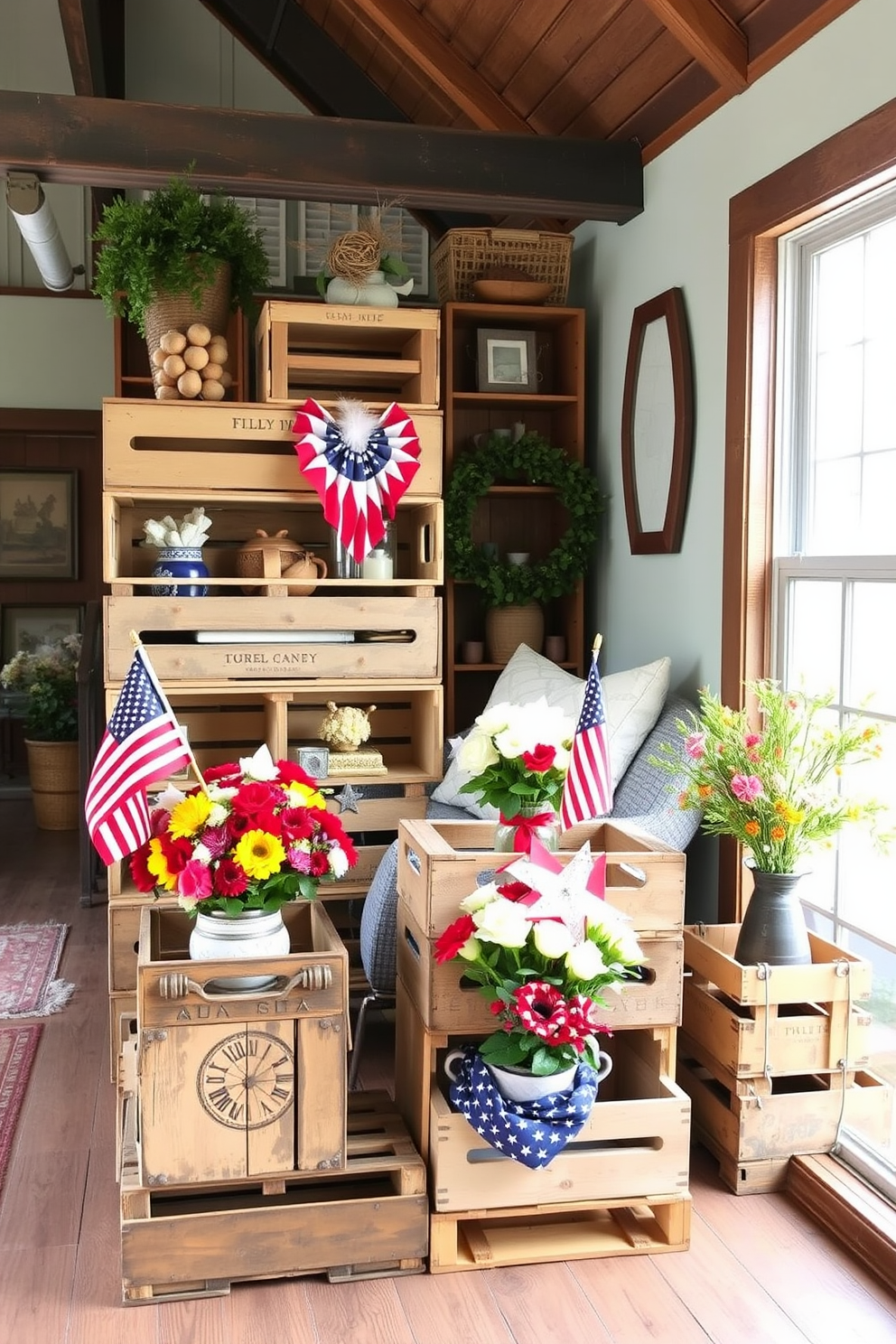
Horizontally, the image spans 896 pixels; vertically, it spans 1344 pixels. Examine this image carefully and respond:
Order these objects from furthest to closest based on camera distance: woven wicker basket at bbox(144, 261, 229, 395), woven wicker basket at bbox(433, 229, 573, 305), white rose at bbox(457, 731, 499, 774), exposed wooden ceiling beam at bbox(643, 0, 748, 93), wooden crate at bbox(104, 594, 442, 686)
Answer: woven wicker basket at bbox(433, 229, 573, 305)
woven wicker basket at bbox(144, 261, 229, 395)
wooden crate at bbox(104, 594, 442, 686)
exposed wooden ceiling beam at bbox(643, 0, 748, 93)
white rose at bbox(457, 731, 499, 774)

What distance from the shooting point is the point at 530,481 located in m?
4.64

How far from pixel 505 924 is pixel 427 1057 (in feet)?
1.37

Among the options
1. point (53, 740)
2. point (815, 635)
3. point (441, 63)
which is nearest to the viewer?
point (815, 635)

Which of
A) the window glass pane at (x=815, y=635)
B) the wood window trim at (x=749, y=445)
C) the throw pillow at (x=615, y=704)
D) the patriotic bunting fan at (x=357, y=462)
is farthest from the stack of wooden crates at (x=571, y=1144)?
the patriotic bunting fan at (x=357, y=462)

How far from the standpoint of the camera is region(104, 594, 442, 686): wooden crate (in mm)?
3707

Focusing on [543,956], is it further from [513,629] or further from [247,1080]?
[513,629]

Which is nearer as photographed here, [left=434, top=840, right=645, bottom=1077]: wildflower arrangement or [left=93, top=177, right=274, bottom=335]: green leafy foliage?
[left=434, top=840, right=645, bottom=1077]: wildflower arrangement

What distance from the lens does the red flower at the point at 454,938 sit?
96.7 inches

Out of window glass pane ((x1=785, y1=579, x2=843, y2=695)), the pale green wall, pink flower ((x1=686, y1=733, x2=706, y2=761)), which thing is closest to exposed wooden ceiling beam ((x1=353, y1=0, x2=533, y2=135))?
the pale green wall

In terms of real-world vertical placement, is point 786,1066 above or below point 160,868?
below

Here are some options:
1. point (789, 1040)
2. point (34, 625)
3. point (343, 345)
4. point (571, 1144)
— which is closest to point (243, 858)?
point (571, 1144)

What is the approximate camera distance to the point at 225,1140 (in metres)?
2.44

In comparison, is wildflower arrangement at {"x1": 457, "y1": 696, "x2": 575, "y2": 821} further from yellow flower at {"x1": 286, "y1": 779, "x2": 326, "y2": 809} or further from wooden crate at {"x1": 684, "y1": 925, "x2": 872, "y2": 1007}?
wooden crate at {"x1": 684, "y1": 925, "x2": 872, "y2": 1007}

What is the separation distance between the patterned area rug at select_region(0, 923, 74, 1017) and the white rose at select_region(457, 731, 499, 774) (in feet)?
6.60
